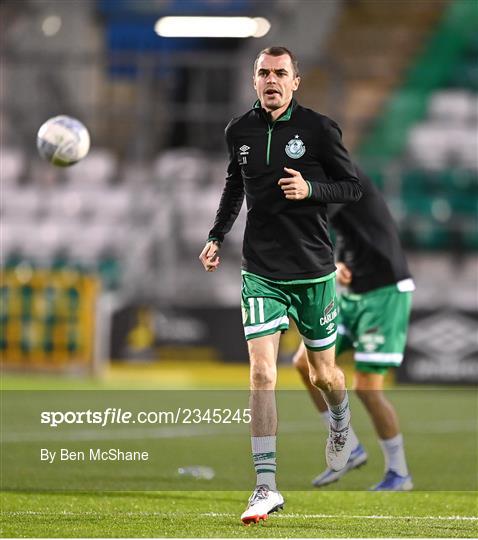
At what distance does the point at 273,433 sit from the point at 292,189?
3.83ft

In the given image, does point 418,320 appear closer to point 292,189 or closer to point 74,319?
point 74,319

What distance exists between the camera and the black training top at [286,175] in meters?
6.51

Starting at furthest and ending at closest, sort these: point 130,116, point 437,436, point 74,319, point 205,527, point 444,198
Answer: point 130,116
point 444,198
point 74,319
point 437,436
point 205,527

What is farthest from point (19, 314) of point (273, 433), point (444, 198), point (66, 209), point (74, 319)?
point (273, 433)

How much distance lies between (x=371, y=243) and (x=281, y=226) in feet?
6.05

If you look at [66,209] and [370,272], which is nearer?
[370,272]

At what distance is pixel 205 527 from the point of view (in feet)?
20.1

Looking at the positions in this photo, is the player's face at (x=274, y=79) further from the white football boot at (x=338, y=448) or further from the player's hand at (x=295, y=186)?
the white football boot at (x=338, y=448)

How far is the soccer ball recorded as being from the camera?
8562 millimetres

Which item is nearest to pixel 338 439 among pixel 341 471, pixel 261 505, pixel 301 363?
pixel 261 505

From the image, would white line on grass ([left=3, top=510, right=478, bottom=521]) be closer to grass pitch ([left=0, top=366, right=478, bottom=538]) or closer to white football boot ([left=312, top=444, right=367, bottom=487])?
grass pitch ([left=0, top=366, right=478, bottom=538])

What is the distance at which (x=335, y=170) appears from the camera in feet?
21.6

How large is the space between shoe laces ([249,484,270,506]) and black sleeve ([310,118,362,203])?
1391mm

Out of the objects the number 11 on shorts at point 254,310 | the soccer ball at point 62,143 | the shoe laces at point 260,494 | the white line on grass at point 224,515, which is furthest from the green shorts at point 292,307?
the soccer ball at point 62,143
